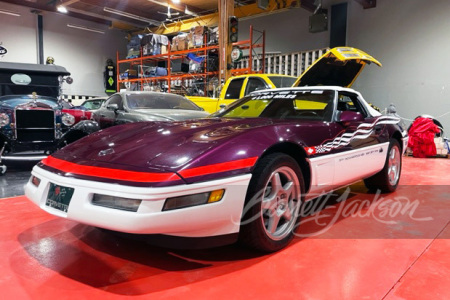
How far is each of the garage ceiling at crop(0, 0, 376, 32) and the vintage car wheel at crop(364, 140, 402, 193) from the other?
778cm

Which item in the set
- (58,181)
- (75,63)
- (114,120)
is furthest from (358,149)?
(75,63)

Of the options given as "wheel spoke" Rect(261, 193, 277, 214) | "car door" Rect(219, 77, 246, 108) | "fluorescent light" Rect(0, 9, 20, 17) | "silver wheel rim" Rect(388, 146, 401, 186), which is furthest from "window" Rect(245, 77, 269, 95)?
"fluorescent light" Rect(0, 9, 20, 17)

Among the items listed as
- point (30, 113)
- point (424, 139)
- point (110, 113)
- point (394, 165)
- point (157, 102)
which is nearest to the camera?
point (394, 165)

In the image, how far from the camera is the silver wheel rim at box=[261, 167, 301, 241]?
2.00m

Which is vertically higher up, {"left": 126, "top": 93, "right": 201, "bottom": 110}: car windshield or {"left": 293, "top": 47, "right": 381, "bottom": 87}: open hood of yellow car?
{"left": 293, "top": 47, "right": 381, "bottom": 87}: open hood of yellow car

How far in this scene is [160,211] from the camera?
1.53m

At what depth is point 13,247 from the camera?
2.08 meters

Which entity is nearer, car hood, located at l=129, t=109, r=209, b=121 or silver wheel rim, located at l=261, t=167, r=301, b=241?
silver wheel rim, located at l=261, t=167, r=301, b=241

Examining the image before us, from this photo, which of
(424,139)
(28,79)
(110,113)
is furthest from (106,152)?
(424,139)

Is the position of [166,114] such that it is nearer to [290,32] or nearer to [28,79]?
[28,79]

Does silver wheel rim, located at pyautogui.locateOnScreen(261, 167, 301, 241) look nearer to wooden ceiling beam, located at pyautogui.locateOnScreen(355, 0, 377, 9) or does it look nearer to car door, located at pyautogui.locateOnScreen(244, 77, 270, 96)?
car door, located at pyautogui.locateOnScreen(244, 77, 270, 96)
